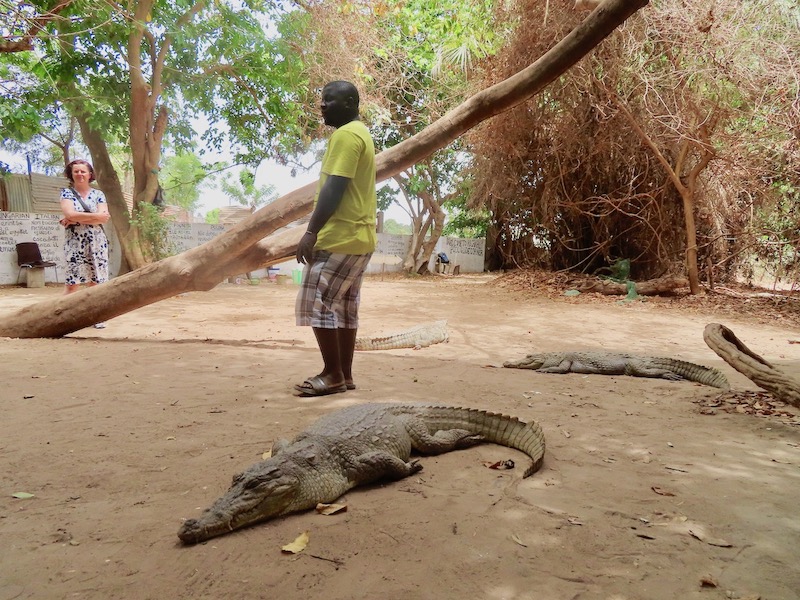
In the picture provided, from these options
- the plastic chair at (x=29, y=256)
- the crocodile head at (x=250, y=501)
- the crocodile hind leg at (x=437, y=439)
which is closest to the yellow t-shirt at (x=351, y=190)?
the crocodile hind leg at (x=437, y=439)

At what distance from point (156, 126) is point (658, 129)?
419 inches

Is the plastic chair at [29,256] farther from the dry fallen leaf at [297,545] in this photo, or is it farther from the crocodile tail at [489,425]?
the dry fallen leaf at [297,545]

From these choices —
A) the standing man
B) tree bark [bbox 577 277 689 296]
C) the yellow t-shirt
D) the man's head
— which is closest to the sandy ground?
the standing man

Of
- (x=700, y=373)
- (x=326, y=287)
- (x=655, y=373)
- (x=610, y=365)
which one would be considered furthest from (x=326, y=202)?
(x=700, y=373)

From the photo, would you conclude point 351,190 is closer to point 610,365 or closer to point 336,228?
point 336,228

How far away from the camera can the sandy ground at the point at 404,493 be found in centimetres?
163

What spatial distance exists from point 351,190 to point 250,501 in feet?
7.40

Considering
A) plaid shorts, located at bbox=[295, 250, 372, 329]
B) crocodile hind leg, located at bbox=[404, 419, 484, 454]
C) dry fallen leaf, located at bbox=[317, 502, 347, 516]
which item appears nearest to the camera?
dry fallen leaf, located at bbox=[317, 502, 347, 516]

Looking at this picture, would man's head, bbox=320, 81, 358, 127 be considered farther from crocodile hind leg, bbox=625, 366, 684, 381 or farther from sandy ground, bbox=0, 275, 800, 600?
crocodile hind leg, bbox=625, 366, 684, 381

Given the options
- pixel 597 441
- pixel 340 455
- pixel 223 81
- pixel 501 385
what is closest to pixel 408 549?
pixel 340 455

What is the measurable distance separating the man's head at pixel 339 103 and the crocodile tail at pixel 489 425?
2056 millimetres

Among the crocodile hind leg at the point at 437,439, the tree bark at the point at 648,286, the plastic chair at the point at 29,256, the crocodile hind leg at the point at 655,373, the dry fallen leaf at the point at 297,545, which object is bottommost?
the crocodile hind leg at the point at 655,373

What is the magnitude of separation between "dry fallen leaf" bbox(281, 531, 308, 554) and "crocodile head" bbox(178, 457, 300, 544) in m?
0.19

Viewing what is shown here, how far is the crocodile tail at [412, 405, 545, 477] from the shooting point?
2760 mm
